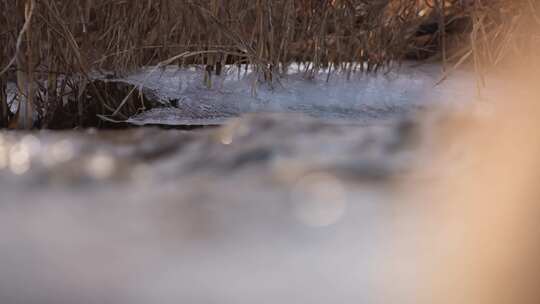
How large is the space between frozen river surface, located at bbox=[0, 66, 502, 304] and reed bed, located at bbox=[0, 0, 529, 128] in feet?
2.18

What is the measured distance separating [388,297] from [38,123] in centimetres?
83

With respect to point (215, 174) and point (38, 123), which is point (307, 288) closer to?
point (215, 174)

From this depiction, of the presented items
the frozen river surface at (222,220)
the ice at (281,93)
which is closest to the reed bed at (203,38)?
the ice at (281,93)

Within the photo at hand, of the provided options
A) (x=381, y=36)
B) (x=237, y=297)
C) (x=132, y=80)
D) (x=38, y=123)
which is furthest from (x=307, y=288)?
(x=381, y=36)

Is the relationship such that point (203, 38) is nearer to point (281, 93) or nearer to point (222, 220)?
point (281, 93)

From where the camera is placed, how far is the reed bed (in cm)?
98

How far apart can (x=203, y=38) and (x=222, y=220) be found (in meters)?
1.04

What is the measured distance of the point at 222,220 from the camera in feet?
0.66

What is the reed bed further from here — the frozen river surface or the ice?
the frozen river surface

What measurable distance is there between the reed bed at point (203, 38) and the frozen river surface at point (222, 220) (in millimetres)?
664

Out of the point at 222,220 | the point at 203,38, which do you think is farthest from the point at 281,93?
the point at 222,220

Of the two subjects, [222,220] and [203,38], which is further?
[203,38]

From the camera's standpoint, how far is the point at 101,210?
208mm

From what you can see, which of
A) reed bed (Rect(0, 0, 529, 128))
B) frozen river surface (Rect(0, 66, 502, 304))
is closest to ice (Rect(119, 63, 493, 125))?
reed bed (Rect(0, 0, 529, 128))
